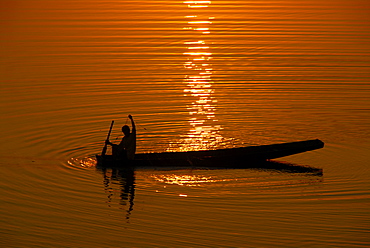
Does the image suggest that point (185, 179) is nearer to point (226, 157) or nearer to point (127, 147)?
point (226, 157)

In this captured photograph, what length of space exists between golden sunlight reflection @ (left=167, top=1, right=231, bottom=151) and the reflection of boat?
5.02 feet

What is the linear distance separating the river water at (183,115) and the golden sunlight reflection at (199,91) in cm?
9

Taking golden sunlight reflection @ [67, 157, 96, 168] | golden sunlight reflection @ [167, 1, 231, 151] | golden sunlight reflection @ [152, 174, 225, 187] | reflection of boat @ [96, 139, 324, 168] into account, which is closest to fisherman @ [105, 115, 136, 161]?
reflection of boat @ [96, 139, 324, 168]

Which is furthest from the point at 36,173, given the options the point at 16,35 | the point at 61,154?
the point at 16,35

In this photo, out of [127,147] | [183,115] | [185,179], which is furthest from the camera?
[183,115]

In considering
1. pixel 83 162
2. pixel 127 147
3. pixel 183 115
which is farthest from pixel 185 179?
pixel 183 115

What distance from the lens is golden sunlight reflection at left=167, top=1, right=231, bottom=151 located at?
24639mm

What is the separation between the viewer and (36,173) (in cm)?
2173

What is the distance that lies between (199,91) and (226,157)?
8.91 meters

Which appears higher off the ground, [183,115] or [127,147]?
[183,115]

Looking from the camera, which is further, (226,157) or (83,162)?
(83,162)

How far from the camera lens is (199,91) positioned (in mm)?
30953

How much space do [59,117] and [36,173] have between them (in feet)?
18.8

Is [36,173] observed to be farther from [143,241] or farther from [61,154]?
[143,241]
